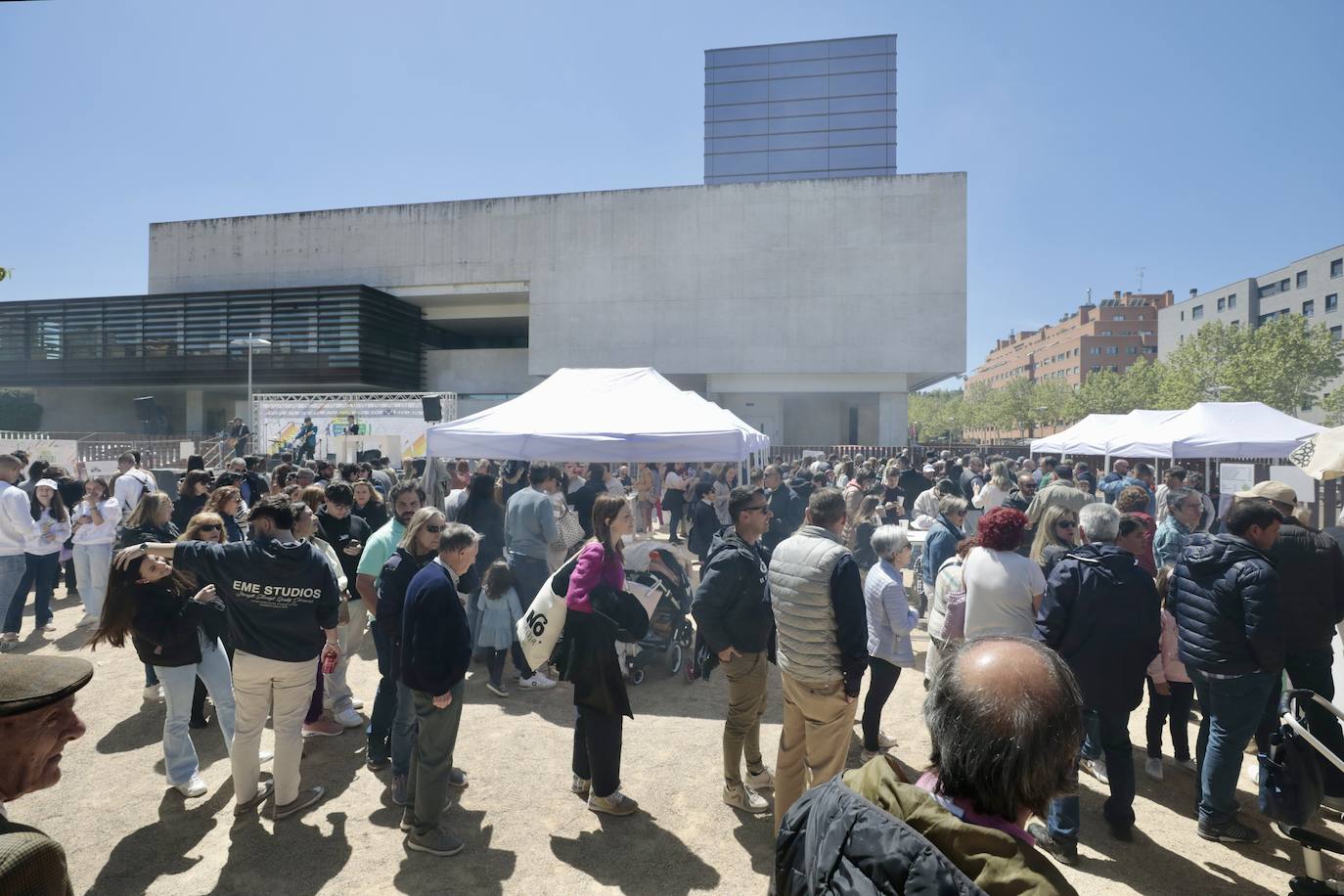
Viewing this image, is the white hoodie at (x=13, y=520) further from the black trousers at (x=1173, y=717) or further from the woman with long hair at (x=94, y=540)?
the black trousers at (x=1173, y=717)

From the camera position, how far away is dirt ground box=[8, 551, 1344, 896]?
3.47m

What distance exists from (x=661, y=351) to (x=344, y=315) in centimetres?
1369

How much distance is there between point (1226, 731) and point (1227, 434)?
10.8 metres

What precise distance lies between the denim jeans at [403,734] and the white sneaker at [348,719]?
4.64ft

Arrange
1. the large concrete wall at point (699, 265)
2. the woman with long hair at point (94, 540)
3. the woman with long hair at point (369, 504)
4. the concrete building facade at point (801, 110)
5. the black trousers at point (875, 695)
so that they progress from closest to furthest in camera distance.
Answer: the black trousers at point (875, 695), the woman with long hair at point (369, 504), the woman with long hair at point (94, 540), the large concrete wall at point (699, 265), the concrete building facade at point (801, 110)

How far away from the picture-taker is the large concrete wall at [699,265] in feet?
92.7

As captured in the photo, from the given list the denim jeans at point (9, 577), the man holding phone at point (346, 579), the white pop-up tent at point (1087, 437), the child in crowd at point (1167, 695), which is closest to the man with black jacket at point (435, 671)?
the man holding phone at point (346, 579)

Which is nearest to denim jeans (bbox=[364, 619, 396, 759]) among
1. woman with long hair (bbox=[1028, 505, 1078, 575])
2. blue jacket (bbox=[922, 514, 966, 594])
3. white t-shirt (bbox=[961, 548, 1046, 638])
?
white t-shirt (bbox=[961, 548, 1046, 638])

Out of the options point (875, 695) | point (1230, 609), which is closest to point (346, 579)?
point (875, 695)

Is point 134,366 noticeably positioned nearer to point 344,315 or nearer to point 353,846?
point 344,315

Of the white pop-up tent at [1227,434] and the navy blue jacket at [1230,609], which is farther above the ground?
the white pop-up tent at [1227,434]

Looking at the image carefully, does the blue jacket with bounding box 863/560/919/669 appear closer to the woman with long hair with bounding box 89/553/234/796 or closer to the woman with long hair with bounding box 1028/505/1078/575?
the woman with long hair with bounding box 1028/505/1078/575

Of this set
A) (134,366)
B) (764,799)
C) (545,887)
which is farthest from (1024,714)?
(134,366)

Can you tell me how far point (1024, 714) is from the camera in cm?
126
